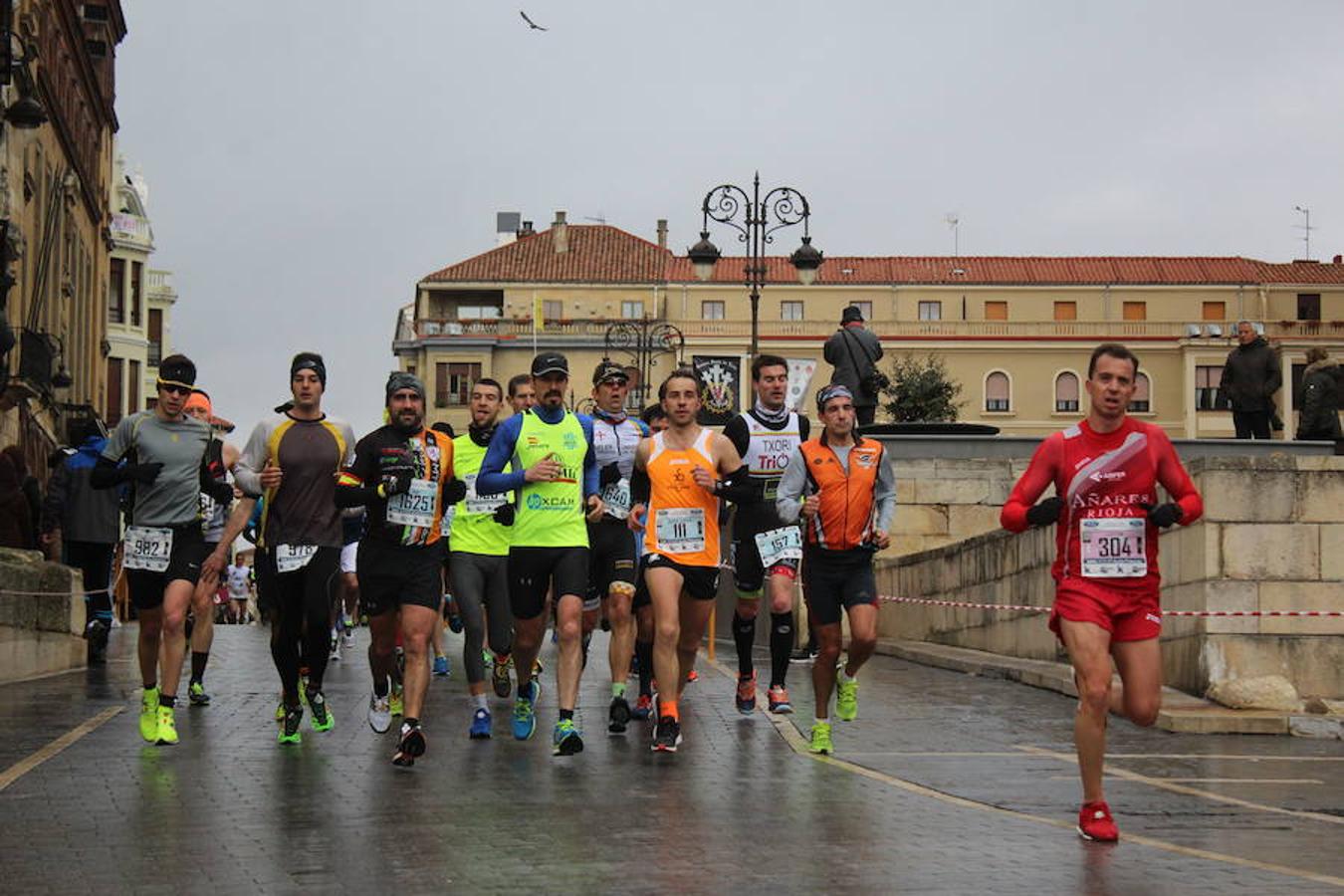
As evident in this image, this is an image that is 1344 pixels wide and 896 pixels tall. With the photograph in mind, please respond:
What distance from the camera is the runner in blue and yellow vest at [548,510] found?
12.6 meters

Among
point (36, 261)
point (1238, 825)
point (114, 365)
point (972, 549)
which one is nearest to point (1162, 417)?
point (114, 365)

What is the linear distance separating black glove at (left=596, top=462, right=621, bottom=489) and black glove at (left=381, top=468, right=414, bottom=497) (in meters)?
1.45

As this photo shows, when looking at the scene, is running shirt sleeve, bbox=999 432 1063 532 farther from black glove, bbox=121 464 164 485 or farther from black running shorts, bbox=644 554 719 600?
black glove, bbox=121 464 164 485

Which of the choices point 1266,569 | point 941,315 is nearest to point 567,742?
point 1266,569

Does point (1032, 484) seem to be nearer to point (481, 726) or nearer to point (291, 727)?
point (481, 726)

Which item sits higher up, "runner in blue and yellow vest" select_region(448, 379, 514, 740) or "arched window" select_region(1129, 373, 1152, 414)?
"arched window" select_region(1129, 373, 1152, 414)

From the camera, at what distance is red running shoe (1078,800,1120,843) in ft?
30.6

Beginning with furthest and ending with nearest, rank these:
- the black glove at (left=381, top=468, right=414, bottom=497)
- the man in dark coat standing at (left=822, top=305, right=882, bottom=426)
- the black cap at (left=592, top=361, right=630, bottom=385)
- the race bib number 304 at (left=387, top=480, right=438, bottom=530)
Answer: the man in dark coat standing at (left=822, top=305, right=882, bottom=426), the black cap at (left=592, top=361, right=630, bottom=385), the race bib number 304 at (left=387, top=480, right=438, bottom=530), the black glove at (left=381, top=468, right=414, bottom=497)

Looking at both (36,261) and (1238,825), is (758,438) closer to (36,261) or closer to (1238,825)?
(1238,825)

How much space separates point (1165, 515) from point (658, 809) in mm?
2467

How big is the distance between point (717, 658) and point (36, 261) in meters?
26.3

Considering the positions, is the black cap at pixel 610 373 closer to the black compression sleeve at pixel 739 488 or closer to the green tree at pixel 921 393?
the black compression sleeve at pixel 739 488

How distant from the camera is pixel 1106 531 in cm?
998

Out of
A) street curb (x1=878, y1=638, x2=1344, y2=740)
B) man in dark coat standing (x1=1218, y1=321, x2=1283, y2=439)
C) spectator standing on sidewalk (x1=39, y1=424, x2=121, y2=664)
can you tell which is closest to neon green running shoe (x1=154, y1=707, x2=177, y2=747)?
street curb (x1=878, y1=638, x2=1344, y2=740)
